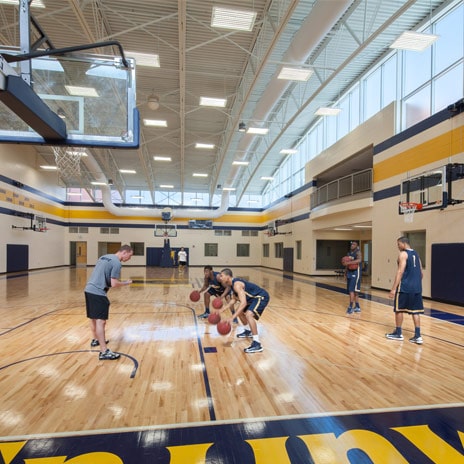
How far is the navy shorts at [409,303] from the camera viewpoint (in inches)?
203

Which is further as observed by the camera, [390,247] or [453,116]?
[390,247]

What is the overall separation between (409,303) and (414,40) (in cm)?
650

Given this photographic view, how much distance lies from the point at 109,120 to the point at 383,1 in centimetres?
984

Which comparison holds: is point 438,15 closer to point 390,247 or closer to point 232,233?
point 390,247

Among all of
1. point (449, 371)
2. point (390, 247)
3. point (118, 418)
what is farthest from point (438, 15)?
point (118, 418)

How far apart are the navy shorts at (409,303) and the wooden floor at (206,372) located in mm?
518

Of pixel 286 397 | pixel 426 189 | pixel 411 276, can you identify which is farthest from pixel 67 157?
pixel 286 397

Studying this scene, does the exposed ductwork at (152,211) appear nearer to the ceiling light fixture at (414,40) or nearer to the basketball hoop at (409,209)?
the basketball hoop at (409,209)

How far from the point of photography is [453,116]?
28.2ft

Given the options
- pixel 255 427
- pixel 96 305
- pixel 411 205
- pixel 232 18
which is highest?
pixel 232 18

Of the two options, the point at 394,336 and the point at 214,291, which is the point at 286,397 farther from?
the point at 214,291

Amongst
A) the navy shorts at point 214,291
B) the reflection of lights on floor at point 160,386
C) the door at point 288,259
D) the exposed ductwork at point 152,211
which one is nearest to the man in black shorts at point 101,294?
the reflection of lights on floor at point 160,386

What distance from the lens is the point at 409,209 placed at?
9.53m

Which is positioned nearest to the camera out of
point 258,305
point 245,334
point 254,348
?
point 254,348
